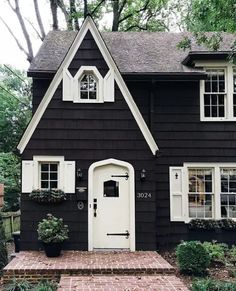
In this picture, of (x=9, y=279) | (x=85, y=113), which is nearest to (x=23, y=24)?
Answer: (x=85, y=113)

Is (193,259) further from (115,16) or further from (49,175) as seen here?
(115,16)

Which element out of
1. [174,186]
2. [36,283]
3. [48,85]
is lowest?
[36,283]

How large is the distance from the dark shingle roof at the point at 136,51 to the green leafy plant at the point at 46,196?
3227 millimetres

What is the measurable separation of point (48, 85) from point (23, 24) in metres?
9.78

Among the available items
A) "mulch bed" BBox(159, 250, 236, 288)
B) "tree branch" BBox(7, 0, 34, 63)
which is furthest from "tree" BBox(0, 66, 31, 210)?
"mulch bed" BBox(159, 250, 236, 288)

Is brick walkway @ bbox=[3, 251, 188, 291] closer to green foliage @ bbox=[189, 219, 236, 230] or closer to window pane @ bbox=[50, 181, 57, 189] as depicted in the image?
window pane @ bbox=[50, 181, 57, 189]

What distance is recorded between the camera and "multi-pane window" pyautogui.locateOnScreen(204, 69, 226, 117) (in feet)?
38.2

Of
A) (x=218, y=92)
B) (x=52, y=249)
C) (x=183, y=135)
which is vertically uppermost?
(x=218, y=92)

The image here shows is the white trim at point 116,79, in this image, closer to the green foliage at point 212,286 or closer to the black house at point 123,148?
the black house at point 123,148

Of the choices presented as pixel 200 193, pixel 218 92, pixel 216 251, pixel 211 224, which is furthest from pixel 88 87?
pixel 216 251

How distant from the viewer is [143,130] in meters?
10.4

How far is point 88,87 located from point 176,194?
12.5ft

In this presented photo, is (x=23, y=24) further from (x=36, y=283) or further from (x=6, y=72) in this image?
(x=36, y=283)

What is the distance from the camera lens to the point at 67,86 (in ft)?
34.2
